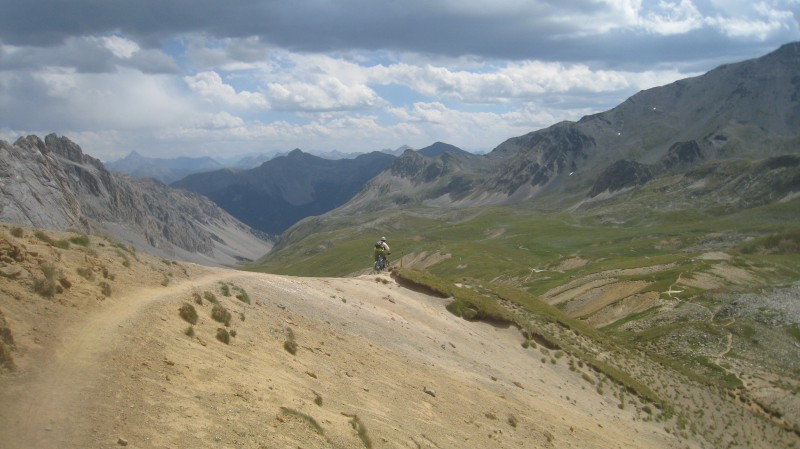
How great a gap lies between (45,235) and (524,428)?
2307 cm

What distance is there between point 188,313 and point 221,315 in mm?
1820

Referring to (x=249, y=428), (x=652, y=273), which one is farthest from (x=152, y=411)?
(x=652, y=273)

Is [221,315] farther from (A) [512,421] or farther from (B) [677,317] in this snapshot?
(B) [677,317]

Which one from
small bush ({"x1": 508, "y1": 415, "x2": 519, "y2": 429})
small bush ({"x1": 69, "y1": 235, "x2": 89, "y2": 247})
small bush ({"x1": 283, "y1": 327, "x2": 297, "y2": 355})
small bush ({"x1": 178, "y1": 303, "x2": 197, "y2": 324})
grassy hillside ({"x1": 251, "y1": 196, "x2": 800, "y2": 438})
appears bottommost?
grassy hillside ({"x1": 251, "y1": 196, "x2": 800, "y2": 438})

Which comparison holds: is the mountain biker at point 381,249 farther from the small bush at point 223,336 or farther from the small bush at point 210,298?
the small bush at point 223,336

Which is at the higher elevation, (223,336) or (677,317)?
(223,336)

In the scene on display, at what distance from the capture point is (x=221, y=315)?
24328 mm

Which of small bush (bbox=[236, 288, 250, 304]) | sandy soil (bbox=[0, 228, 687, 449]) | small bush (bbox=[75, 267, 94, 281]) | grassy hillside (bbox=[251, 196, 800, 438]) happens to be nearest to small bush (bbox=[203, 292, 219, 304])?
sandy soil (bbox=[0, 228, 687, 449])

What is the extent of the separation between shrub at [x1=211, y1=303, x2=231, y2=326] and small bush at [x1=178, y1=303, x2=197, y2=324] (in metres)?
1.28

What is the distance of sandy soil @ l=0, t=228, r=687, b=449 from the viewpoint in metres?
15.0

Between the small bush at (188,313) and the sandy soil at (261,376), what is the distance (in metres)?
0.31

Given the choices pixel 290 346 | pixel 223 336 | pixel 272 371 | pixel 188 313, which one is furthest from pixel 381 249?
pixel 272 371

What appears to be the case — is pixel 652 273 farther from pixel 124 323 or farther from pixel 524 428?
pixel 124 323

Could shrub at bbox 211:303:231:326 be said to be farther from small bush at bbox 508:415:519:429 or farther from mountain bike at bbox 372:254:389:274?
mountain bike at bbox 372:254:389:274
